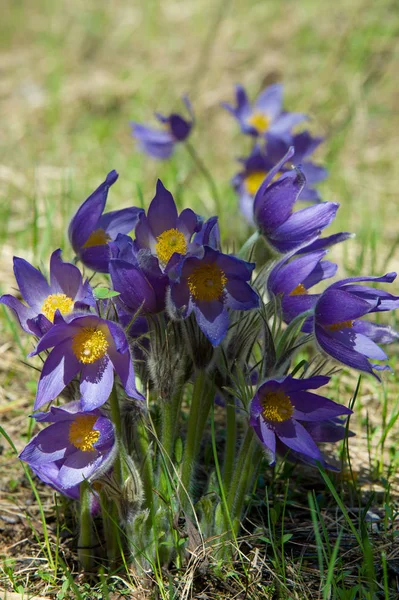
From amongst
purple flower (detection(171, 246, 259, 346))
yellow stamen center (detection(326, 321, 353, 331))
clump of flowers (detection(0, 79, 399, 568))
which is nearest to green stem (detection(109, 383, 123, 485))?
clump of flowers (detection(0, 79, 399, 568))

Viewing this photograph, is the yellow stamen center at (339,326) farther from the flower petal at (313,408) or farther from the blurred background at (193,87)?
the blurred background at (193,87)

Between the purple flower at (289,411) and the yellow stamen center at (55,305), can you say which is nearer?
the purple flower at (289,411)

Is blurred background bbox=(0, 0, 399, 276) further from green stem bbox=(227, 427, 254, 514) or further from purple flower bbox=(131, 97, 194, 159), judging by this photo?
green stem bbox=(227, 427, 254, 514)

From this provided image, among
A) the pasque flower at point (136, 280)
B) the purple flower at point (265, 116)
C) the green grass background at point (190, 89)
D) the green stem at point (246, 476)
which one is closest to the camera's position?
the pasque flower at point (136, 280)

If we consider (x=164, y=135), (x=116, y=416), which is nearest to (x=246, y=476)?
(x=116, y=416)

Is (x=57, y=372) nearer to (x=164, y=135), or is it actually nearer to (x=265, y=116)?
(x=164, y=135)

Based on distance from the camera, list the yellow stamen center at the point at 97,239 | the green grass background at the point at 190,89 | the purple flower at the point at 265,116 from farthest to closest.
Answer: the green grass background at the point at 190,89 → the purple flower at the point at 265,116 → the yellow stamen center at the point at 97,239

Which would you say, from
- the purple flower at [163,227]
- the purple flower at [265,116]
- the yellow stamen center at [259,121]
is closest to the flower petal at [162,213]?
the purple flower at [163,227]

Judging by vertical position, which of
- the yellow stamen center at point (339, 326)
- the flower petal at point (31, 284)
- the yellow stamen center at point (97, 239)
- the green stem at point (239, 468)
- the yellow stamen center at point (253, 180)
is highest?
the yellow stamen center at point (253, 180)
